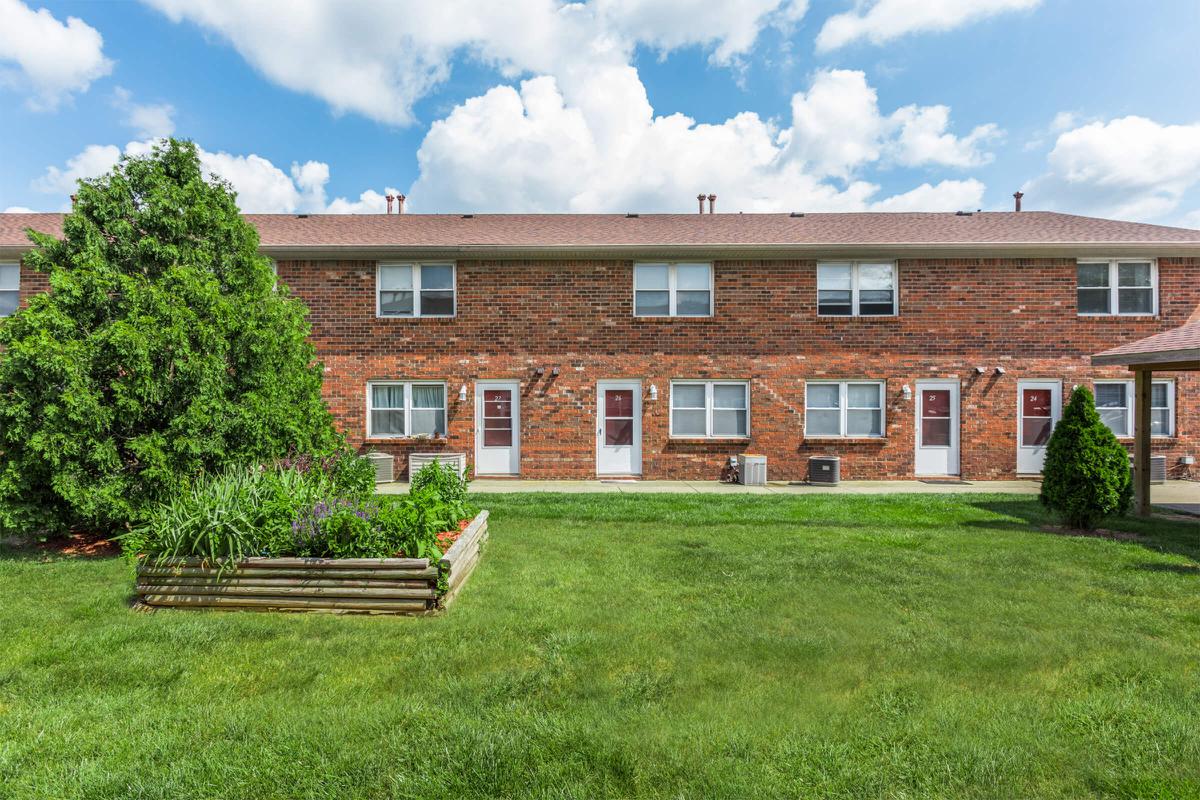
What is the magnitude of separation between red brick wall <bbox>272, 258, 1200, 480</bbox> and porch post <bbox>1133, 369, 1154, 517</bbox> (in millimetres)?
3503

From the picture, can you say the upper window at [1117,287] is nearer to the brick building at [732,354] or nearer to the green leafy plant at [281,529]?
the brick building at [732,354]

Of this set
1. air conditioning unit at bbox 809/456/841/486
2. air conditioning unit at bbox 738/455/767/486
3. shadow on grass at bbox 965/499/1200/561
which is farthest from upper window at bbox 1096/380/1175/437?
air conditioning unit at bbox 738/455/767/486

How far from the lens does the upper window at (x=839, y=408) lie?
12.8m

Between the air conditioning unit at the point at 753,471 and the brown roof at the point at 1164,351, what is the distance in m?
5.85

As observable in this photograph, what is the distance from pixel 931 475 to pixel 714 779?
12.2 meters

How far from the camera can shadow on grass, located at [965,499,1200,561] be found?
683 cm

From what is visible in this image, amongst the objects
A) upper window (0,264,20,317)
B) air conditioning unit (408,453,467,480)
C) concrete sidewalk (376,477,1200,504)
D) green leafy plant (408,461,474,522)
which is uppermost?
upper window (0,264,20,317)

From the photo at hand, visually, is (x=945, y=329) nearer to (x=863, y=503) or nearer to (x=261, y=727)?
(x=863, y=503)

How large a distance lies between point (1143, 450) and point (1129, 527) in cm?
197

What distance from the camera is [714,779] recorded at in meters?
2.57

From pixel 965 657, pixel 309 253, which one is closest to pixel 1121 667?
pixel 965 657

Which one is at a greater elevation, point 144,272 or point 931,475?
point 144,272

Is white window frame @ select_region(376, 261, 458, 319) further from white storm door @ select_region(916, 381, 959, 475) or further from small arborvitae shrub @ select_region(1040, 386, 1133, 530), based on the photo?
small arborvitae shrub @ select_region(1040, 386, 1133, 530)

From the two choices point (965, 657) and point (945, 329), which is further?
point (945, 329)
